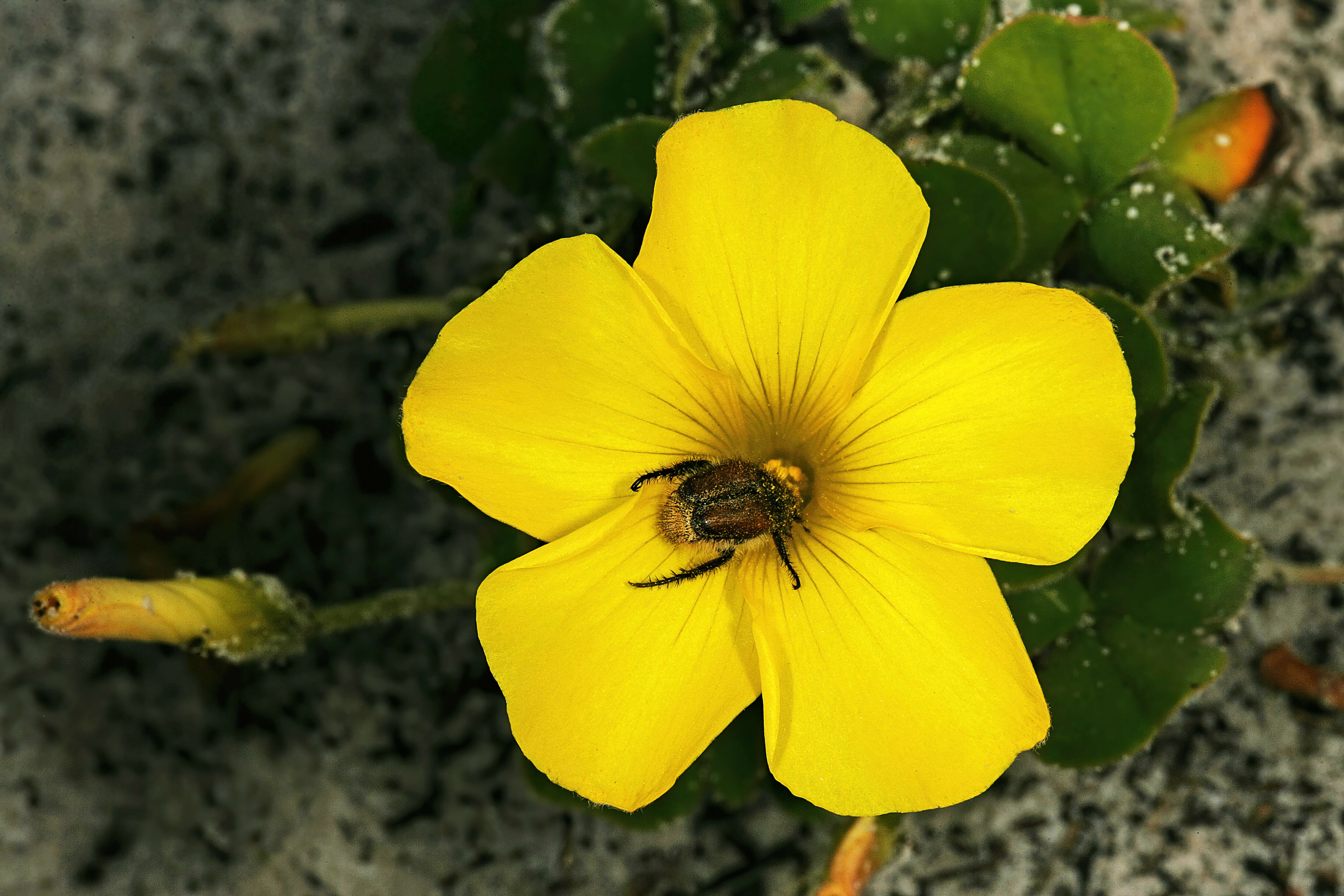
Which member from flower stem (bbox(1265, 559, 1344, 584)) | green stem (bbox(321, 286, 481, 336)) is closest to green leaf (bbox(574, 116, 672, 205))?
green stem (bbox(321, 286, 481, 336))

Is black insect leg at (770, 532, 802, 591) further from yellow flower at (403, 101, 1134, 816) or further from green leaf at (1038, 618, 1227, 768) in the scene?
green leaf at (1038, 618, 1227, 768)

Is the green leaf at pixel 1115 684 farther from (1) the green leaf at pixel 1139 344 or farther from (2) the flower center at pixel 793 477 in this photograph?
(2) the flower center at pixel 793 477

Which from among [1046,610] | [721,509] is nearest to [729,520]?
[721,509]

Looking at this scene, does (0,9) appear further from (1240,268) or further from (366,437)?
(1240,268)

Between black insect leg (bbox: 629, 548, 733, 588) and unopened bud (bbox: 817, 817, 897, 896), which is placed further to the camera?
unopened bud (bbox: 817, 817, 897, 896)

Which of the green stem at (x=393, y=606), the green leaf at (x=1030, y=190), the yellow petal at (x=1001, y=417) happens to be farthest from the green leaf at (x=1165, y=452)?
the green stem at (x=393, y=606)

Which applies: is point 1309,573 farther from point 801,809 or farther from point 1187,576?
point 801,809
